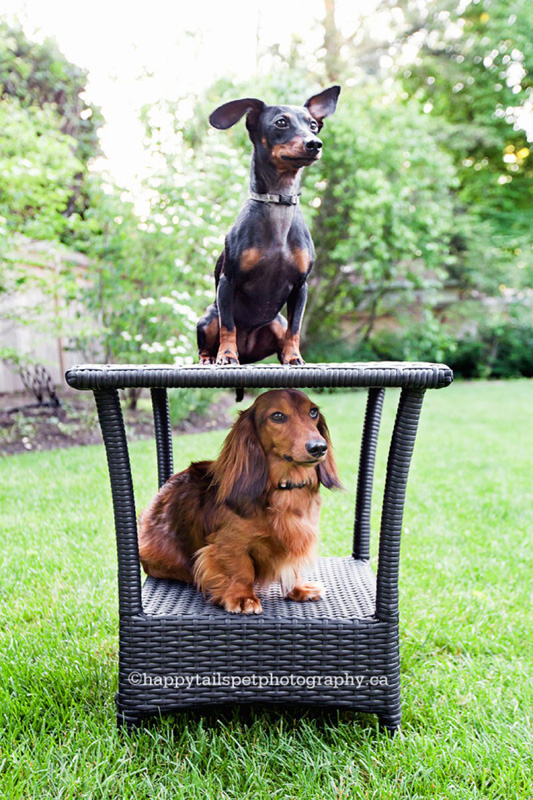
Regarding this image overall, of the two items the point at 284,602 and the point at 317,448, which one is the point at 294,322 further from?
the point at 284,602

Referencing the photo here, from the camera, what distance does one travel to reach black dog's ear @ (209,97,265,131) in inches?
60.6

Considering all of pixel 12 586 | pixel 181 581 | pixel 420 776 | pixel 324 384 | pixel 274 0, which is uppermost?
Answer: pixel 274 0

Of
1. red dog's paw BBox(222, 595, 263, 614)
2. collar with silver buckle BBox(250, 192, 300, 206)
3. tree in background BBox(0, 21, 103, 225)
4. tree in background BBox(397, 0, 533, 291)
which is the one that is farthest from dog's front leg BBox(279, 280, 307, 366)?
tree in background BBox(397, 0, 533, 291)

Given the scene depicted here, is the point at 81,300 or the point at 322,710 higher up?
the point at 81,300

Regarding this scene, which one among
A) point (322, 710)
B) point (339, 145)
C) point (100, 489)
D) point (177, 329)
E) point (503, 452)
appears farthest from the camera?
point (339, 145)

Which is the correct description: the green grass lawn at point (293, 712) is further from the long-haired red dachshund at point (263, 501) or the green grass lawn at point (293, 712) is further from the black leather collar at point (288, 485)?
the black leather collar at point (288, 485)

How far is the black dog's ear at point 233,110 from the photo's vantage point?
1538 mm

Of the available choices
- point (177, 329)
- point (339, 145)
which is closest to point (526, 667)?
point (177, 329)

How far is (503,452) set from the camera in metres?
5.39

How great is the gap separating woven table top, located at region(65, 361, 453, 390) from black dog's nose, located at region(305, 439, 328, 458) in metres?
0.16

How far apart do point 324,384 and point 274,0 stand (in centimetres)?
1263

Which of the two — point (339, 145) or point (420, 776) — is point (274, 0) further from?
point (420, 776)

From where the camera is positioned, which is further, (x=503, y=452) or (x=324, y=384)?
(x=503, y=452)

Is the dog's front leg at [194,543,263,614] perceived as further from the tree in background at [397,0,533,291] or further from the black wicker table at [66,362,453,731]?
the tree in background at [397,0,533,291]
